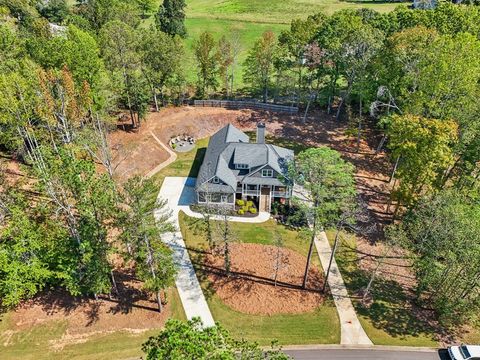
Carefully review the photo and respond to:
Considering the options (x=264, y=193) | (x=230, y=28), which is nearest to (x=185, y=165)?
(x=264, y=193)

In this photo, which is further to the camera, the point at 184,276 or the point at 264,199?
the point at 264,199

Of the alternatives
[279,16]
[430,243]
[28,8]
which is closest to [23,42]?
[28,8]

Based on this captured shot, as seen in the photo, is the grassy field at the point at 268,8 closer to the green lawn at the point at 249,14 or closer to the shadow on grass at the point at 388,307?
the green lawn at the point at 249,14

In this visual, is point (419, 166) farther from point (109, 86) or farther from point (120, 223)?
point (109, 86)

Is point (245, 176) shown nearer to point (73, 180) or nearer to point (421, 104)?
point (73, 180)

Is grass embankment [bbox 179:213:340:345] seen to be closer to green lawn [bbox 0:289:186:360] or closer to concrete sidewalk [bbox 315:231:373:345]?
concrete sidewalk [bbox 315:231:373:345]

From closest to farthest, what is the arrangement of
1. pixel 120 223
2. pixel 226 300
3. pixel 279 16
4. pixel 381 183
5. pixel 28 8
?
pixel 120 223
pixel 226 300
pixel 381 183
pixel 28 8
pixel 279 16

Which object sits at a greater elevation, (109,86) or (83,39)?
(83,39)

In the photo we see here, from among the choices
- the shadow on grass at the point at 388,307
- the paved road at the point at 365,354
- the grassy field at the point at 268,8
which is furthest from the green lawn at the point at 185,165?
the grassy field at the point at 268,8
